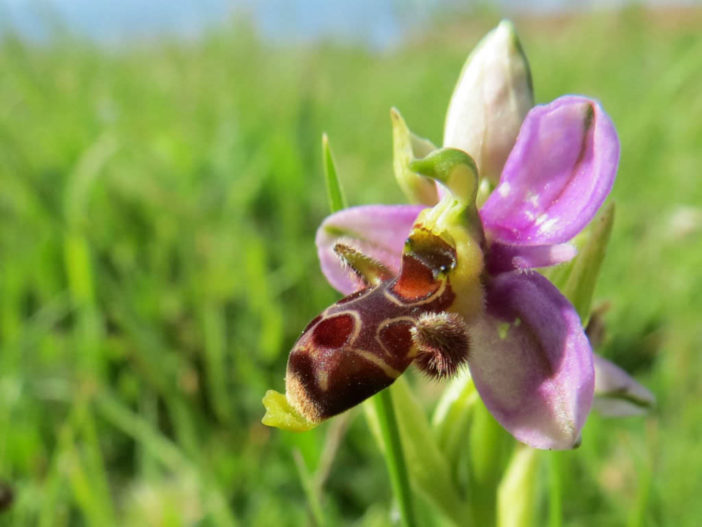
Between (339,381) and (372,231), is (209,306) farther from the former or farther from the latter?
(339,381)

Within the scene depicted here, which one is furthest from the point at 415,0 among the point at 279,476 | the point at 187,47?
the point at 279,476

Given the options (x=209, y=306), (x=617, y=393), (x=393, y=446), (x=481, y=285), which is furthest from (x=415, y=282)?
(x=209, y=306)

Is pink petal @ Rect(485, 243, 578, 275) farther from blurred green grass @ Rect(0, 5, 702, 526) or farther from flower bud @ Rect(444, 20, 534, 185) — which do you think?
blurred green grass @ Rect(0, 5, 702, 526)

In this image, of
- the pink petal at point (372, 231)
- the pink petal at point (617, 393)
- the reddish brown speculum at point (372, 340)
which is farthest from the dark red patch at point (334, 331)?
the pink petal at point (617, 393)

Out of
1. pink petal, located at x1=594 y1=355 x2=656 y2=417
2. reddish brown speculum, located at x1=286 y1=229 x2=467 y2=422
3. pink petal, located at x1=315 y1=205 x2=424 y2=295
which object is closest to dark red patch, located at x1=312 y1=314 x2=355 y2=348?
reddish brown speculum, located at x1=286 y1=229 x2=467 y2=422

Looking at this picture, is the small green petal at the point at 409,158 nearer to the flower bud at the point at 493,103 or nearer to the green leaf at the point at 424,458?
the flower bud at the point at 493,103
